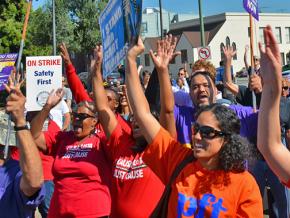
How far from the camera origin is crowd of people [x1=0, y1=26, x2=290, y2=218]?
2.64 meters

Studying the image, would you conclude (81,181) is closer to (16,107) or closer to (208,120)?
(16,107)

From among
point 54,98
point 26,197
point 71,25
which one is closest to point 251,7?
point 54,98

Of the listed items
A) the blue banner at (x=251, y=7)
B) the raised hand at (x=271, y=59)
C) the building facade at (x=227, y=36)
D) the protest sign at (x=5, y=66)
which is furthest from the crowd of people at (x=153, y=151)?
the building facade at (x=227, y=36)

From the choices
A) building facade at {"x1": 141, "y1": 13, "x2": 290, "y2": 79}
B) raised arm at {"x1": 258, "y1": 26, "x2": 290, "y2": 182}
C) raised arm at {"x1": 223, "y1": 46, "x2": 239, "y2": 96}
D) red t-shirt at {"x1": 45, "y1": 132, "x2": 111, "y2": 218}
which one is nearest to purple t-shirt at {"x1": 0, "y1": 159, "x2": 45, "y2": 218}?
red t-shirt at {"x1": 45, "y1": 132, "x2": 111, "y2": 218}

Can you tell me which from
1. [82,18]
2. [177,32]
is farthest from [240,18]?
[82,18]

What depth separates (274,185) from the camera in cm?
548

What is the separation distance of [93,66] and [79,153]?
2.28 ft

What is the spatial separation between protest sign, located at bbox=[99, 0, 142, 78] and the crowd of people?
0.70 feet

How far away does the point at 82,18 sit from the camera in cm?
4491

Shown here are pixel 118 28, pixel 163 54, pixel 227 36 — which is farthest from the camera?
pixel 227 36

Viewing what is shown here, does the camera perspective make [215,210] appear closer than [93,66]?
Yes

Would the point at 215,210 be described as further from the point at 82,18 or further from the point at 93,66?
the point at 82,18

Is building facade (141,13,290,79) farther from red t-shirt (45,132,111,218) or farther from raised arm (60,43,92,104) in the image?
red t-shirt (45,132,111,218)

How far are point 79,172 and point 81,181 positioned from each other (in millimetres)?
78
